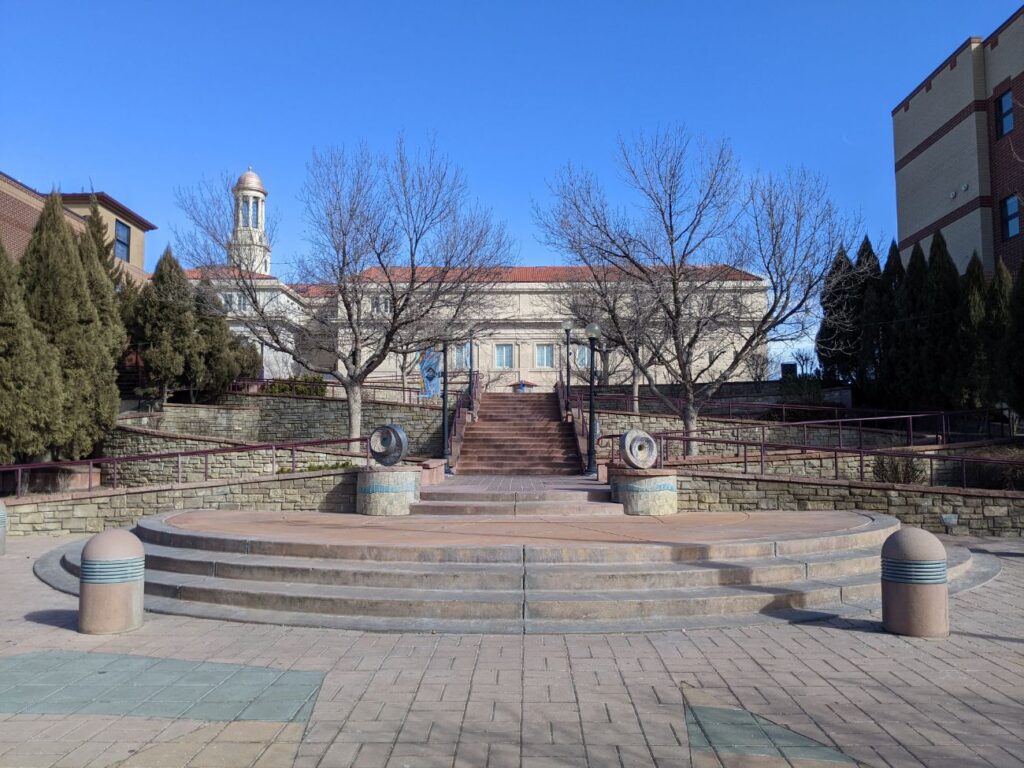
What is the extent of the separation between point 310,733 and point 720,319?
2057 centimetres

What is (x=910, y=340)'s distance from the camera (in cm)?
2619

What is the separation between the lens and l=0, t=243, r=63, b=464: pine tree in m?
17.0

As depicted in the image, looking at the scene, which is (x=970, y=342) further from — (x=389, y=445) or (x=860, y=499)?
(x=389, y=445)

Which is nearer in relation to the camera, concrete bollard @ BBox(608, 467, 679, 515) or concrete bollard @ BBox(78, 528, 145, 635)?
concrete bollard @ BBox(78, 528, 145, 635)

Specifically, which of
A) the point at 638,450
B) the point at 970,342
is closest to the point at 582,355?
the point at 970,342

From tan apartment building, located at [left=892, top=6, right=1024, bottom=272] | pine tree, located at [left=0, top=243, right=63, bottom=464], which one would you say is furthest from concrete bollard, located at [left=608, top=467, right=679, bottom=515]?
tan apartment building, located at [left=892, top=6, right=1024, bottom=272]

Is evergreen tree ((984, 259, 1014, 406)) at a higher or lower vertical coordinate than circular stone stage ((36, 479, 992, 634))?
higher

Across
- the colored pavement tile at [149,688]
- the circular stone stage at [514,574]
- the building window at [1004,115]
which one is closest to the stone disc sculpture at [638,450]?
the circular stone stage at [514,574]

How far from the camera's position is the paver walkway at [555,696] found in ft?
13.5

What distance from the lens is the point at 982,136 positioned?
29.0 m

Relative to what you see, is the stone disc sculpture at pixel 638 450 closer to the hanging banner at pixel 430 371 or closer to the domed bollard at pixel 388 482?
the domed bollard at pixel 388 482

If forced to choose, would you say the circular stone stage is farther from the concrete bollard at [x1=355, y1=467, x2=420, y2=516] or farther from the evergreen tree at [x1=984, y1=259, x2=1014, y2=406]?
the evergreen tree at [x1=984, y1=259, x2=1014, y2=406]

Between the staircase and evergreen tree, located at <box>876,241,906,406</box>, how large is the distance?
12656mm

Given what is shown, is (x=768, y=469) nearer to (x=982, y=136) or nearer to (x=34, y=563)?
(x=34, y=563)
